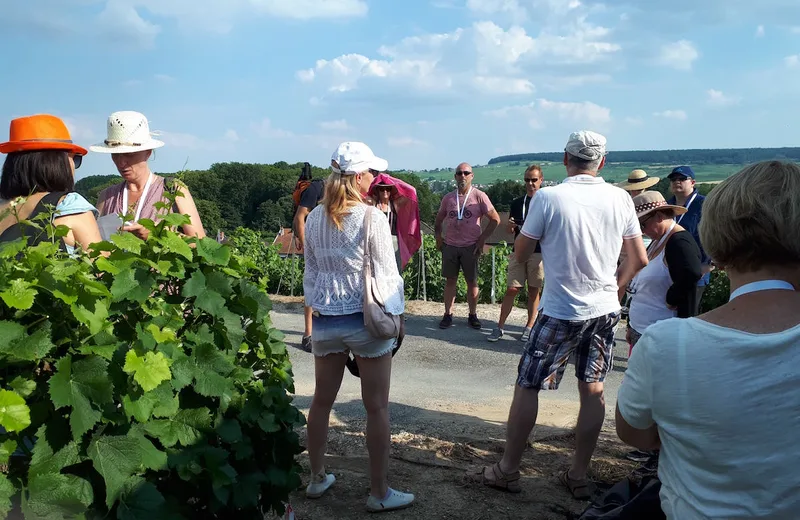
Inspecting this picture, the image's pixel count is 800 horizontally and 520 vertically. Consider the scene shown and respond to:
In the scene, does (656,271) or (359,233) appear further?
(656,271)

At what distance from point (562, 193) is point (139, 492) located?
264cm

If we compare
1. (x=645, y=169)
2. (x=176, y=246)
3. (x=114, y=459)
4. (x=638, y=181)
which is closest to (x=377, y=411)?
(x=176, y=246)

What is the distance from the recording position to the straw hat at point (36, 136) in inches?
128

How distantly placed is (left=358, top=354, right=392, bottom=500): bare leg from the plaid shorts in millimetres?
811

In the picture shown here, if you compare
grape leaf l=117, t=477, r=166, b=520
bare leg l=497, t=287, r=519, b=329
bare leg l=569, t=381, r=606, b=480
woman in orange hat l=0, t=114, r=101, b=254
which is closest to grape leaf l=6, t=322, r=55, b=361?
grape leaf l=117, t=477, r=166, b=520

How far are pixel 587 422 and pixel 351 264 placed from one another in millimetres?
1648

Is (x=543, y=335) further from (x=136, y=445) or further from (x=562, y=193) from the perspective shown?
(x=136, y=445)

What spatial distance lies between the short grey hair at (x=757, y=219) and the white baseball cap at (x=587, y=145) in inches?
79.5

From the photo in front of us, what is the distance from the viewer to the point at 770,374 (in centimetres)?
164

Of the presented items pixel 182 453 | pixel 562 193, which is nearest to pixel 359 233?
pixel 562 193

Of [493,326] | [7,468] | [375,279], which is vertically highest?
[375,279]

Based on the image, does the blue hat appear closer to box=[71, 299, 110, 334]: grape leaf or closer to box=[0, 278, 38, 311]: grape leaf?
box=[71, 299, 110, 334]: grape leaf

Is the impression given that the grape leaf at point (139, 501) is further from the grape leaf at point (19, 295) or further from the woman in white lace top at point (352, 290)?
the woman in white lace top at point (352, 290)

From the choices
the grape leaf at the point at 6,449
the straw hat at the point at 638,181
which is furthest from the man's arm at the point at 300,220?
the grape leaf at the point at 6,449
